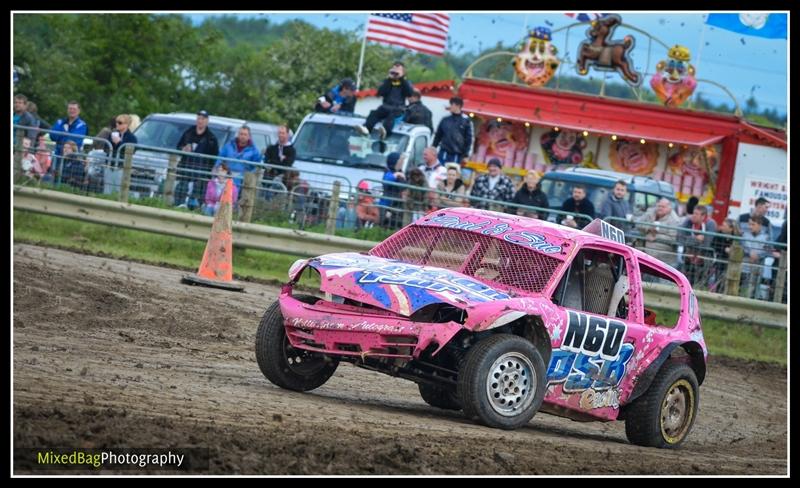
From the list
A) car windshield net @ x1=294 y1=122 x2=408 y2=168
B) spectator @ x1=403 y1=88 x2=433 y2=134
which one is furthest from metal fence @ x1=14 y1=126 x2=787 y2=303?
spectator @ x1=403 y1=88 x2=433 y2=134

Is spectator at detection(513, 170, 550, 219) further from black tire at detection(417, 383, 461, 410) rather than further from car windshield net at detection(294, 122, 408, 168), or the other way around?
black tire at detection(417, 383, 461, 410)

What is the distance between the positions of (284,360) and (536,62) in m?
22.2

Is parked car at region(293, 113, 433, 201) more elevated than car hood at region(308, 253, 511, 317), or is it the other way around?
parked car at region(293, 113, 433, 201)

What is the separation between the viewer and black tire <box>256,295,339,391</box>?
9.92 m

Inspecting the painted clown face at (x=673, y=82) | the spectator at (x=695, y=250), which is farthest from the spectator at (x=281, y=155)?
the painted clown face at (x=673, y=82)

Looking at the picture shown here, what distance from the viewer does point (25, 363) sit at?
927cm

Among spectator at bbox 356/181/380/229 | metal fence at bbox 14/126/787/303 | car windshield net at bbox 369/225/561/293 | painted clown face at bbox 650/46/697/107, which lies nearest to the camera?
car windshield net at bbox 369/225/561/293

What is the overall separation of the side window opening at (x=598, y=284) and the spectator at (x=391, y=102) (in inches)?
450

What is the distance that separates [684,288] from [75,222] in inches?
447

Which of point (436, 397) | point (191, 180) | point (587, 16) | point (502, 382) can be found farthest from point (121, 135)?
point (587, 16)

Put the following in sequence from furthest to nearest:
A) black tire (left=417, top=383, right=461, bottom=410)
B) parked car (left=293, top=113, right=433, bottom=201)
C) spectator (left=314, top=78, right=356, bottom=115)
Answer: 1. spectator (left=314, top=78, right=356, bottom=115)
2. parked car (left=293, top=113, right=433, bottom=201)
3. black tire (left=417, top=383, right=461, bottom=410)

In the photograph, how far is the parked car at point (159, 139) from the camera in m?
19.0

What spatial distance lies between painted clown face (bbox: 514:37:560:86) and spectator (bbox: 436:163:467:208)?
437 inches
